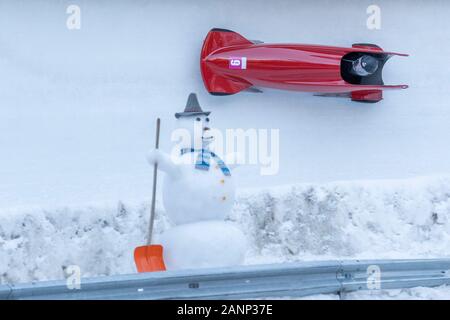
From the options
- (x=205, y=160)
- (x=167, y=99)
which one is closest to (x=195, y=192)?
(x=205, y=160)

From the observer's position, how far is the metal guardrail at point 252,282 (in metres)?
4.79

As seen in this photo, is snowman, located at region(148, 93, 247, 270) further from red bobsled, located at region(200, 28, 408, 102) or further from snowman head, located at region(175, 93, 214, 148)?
red bobsled, located at region(200, 28, 408, 102)

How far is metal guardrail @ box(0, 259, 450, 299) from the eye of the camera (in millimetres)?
4793

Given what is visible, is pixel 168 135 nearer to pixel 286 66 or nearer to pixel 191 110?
pixel 286 66

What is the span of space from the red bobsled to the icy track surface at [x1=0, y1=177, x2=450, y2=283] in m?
0.66

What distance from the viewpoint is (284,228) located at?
673 cm

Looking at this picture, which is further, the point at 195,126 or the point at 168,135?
the point at 168,135

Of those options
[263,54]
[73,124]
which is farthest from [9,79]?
[263,54]

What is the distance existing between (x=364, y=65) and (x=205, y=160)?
1.80 m

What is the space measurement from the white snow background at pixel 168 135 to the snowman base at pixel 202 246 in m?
0.73

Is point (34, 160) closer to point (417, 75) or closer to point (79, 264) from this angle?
point (79, 264)

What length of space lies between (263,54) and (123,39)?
907 millimetres

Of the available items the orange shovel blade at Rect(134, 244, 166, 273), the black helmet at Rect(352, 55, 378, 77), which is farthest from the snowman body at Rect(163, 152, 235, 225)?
the black helmet at Rect(352, 55, 378, 77)

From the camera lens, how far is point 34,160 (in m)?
6.60
